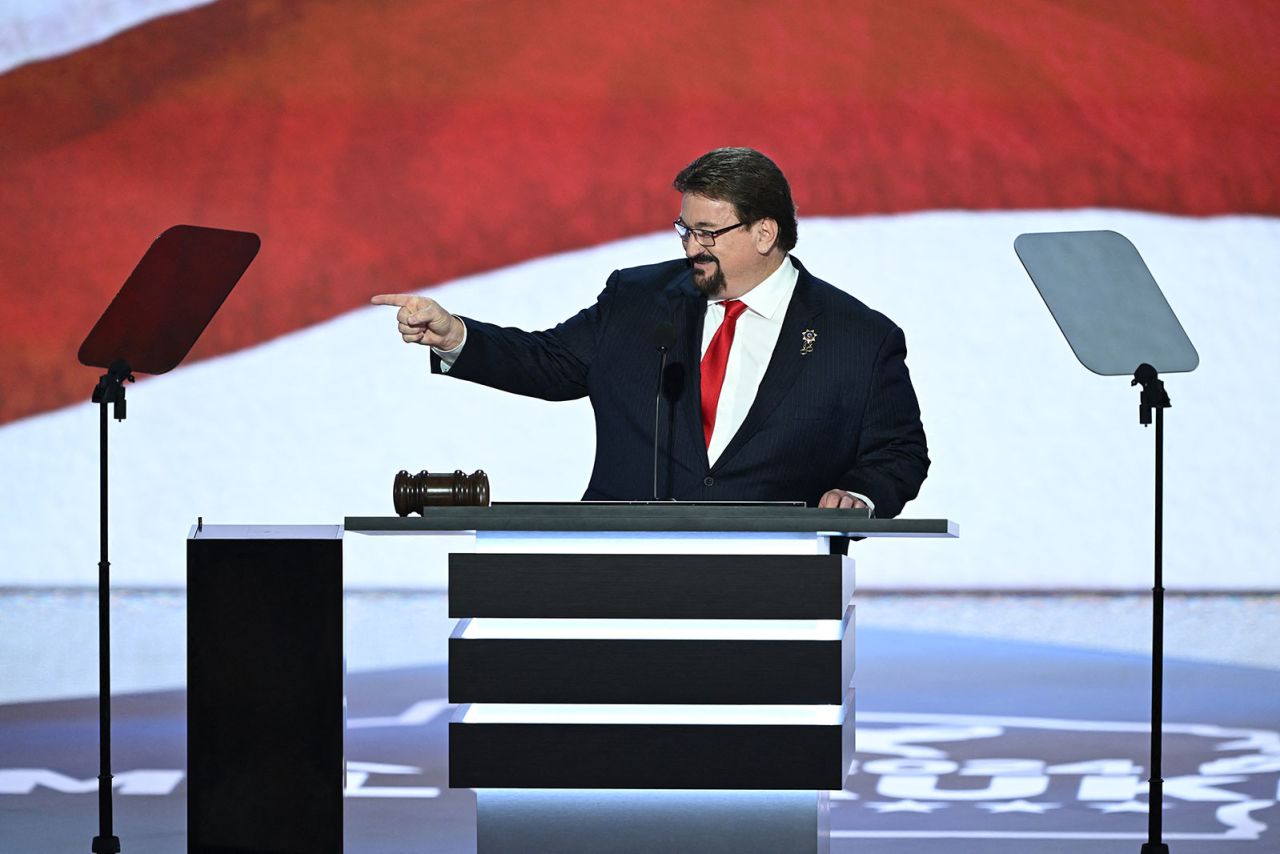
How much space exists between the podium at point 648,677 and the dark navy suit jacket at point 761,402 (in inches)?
22.1

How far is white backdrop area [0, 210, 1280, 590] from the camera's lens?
7.38 meters

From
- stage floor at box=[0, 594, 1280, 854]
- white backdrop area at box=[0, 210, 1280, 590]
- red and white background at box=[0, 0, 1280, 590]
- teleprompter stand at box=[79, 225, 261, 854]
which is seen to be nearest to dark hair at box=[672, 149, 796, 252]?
teleprompter stand at box=[79, 225, 261, 854]

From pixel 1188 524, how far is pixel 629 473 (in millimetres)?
5123

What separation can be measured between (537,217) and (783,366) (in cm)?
471

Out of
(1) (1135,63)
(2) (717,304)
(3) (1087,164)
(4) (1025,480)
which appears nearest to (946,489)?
(4) (1025,480)

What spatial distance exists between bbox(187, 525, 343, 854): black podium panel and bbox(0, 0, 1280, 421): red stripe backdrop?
16.4ft

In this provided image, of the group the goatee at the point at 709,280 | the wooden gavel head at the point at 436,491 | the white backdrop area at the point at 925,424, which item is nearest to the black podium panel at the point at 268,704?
the wooden gavel head at the point at 436,491

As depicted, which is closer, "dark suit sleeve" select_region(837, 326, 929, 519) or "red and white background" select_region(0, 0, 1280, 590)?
"dark suit sleeve" select_region(837, 326, 929, 519)

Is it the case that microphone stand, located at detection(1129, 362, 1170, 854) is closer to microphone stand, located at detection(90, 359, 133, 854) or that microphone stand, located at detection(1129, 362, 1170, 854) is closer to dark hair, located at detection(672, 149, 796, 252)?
dark hair, located at detection(672, 149, 796, 252)

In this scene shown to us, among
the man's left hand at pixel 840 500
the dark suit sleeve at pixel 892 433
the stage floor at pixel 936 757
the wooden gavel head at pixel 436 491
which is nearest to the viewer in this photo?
the wooden gavel head at pixel 436 491

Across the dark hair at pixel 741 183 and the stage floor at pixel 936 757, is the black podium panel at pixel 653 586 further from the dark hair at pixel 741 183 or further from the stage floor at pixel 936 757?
the stage floor at pixel 936 757

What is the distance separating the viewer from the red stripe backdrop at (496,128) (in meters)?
7.46

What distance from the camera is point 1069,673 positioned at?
5.69 meters

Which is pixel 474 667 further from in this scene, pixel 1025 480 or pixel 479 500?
pixel 1025 480
